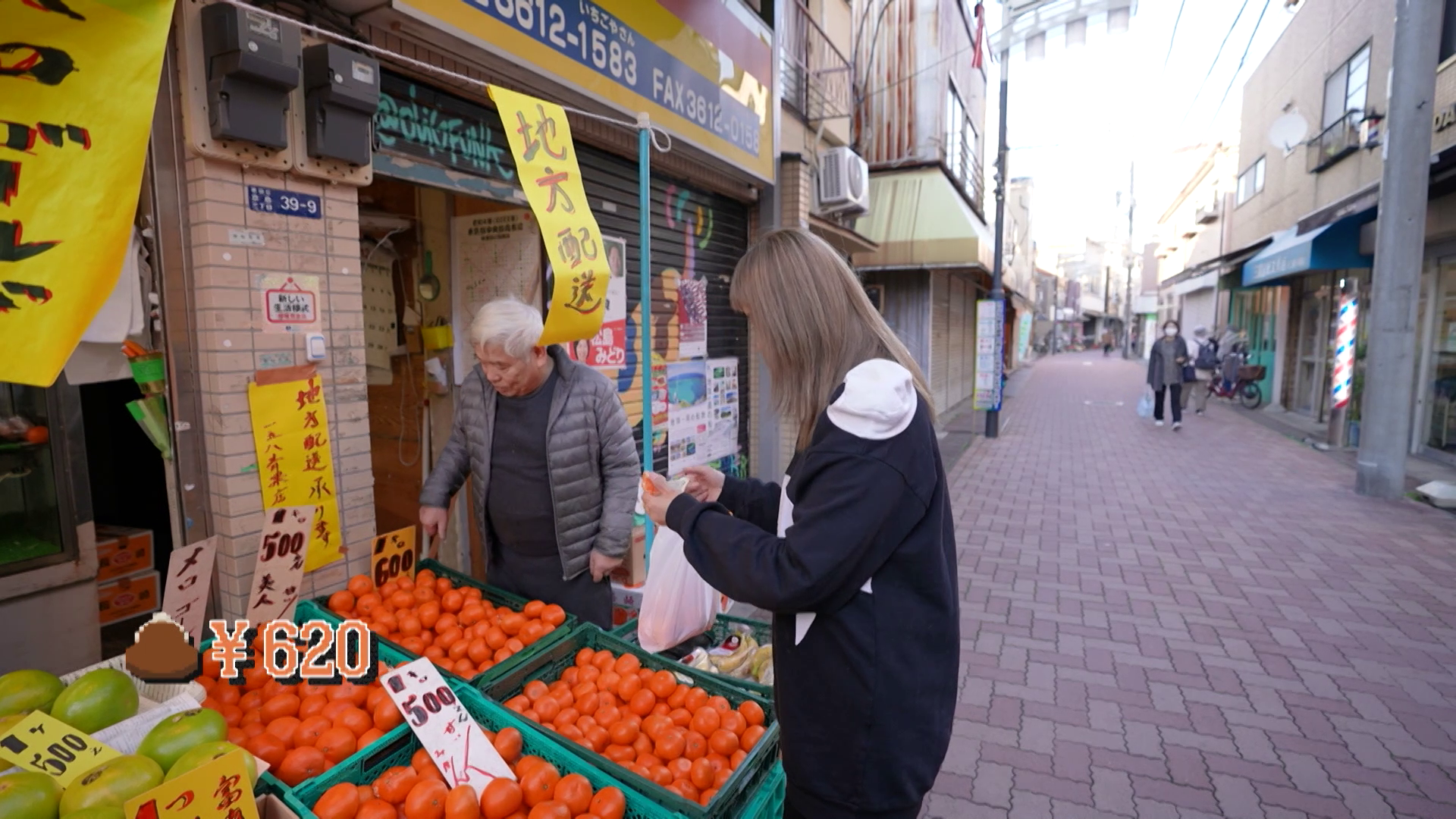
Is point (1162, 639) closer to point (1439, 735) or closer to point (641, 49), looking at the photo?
point (1439, 735)

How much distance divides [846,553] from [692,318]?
5403 millimetres

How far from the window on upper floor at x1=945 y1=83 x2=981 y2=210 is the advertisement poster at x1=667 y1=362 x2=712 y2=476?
29.3 ft

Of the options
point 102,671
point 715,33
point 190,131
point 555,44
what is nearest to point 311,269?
point 190,131

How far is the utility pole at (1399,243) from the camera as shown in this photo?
7488 millimetres

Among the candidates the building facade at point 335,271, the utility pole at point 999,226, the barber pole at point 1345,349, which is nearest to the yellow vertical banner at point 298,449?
the building facade at point 335,271

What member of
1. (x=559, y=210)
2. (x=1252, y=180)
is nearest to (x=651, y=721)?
(x=559, y=210)

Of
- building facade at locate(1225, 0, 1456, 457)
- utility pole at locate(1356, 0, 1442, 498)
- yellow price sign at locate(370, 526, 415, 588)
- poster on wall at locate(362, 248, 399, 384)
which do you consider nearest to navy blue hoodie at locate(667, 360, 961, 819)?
yellow price sign at locate(370, 526, 415, 588)

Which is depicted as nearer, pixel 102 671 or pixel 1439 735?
pixel 102 671

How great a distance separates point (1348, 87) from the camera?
12961 millimetres

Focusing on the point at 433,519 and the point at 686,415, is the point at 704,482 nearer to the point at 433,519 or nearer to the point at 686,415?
the point at 433,519

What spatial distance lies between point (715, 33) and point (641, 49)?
1.32 meters

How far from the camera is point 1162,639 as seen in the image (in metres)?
4.72

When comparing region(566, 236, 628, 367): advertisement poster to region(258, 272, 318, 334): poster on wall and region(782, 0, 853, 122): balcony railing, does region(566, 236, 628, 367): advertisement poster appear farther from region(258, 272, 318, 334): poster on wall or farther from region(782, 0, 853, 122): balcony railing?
region(782, 0, 853, 122): balcony railing

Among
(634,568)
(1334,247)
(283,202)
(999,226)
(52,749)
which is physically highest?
(999,226)
